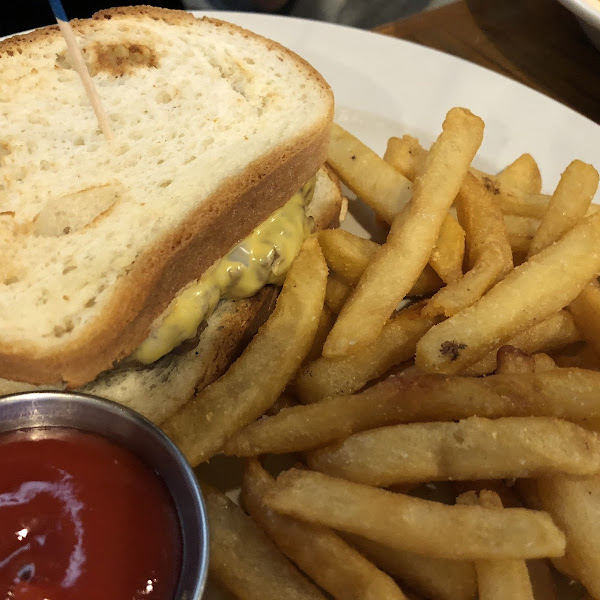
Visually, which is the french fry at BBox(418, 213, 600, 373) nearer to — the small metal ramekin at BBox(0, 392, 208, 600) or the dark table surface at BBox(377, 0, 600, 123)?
the small metal ramekin at BBox(0, 392, 208, 600)

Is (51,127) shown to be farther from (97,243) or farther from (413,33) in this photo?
(413,33)

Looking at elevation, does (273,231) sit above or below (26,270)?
below

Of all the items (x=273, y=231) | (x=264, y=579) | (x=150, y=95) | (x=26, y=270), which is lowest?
(x=264, y=579)

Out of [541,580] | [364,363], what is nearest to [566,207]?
[364,363]

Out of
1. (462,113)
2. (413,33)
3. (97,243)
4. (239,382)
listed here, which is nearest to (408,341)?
(239,382)

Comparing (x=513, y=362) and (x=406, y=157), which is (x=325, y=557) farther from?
(x=406, y=157)

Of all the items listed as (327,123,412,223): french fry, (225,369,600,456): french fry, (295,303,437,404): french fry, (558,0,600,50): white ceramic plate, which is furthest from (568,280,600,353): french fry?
(558,0,600,50): white ceramic plate

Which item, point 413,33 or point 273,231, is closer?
point 273,231
